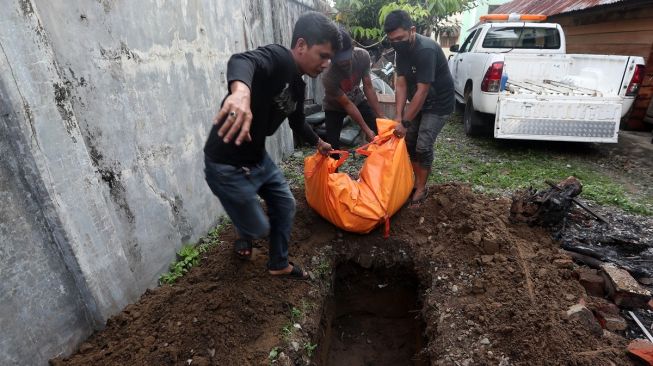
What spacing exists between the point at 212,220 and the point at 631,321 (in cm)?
315

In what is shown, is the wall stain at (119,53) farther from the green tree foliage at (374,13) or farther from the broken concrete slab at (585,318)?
the green tree foliage at (374,13)

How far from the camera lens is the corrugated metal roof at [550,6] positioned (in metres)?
7.60

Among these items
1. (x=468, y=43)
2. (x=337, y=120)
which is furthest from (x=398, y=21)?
(x=468, y=43)

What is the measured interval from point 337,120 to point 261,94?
2.39 meters

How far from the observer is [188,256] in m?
2.80

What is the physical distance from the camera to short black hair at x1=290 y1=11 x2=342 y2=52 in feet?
6.12

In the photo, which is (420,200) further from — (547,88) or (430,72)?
(547,88)

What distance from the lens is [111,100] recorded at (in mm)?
2080

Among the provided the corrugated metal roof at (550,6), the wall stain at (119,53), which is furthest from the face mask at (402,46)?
the corrugated metal roof at (550,6)

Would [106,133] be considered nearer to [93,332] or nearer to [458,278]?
[93,332]

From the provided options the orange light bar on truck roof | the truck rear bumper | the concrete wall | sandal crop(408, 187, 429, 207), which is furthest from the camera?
the orange light bar on truck roof

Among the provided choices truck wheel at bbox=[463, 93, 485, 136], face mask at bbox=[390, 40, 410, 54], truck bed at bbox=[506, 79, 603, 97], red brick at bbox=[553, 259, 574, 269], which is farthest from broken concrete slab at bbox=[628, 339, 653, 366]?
truck wheel at bbox=[463, 93, 485, 136]

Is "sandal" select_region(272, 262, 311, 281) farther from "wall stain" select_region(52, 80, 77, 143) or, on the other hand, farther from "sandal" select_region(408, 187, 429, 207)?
"wall stain" select_region(52, 80, 77, 143)

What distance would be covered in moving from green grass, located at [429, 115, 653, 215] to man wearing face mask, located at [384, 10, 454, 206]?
2.83ft
